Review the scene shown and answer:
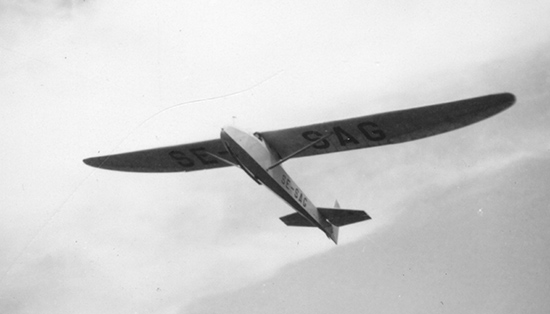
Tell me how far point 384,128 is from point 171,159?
7.74m

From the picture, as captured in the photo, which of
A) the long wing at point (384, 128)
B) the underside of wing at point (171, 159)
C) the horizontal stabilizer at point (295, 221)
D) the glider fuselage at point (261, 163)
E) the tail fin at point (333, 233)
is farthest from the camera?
the tail fin at point (333, 233)

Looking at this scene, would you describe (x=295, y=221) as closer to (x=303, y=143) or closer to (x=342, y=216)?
(x=342, y=216)

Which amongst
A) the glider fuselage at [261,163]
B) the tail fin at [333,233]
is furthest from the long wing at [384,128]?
the tail fin at [333,233]

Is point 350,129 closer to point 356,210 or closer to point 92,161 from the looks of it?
point 356,210

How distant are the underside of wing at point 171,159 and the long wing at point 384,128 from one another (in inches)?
94.3

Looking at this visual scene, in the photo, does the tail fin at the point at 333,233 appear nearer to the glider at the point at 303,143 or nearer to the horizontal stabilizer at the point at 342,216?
the horizontal stabilizer at the point at 342,216

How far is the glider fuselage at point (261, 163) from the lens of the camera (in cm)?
1361

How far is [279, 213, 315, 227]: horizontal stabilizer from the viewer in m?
18.4

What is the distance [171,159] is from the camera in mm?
17594

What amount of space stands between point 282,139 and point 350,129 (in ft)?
6.91

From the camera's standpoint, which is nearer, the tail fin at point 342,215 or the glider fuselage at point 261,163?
the glider fuselage at point 261,163

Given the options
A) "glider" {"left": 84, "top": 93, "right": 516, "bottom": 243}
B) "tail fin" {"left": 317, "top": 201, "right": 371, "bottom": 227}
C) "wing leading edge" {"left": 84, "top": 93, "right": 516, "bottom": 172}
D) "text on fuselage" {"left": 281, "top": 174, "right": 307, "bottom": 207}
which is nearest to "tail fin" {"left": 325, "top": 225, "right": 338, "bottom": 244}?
"tail fin" {"left": 317, "top": 201, "right": 371, "bottom": 227}

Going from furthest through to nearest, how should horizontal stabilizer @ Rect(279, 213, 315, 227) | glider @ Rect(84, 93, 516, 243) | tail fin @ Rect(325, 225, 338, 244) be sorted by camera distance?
tail fin @ Rect(325, 225, 338, 244), horizontal stabilizer @ Rect(279, 213, 315, 227), glider @ Rect(84, 93, 516, 243)

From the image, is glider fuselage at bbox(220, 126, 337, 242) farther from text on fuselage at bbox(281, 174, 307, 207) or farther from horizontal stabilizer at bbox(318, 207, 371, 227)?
horizontal stabilizer at bbox(318, 207, 371, 227)
